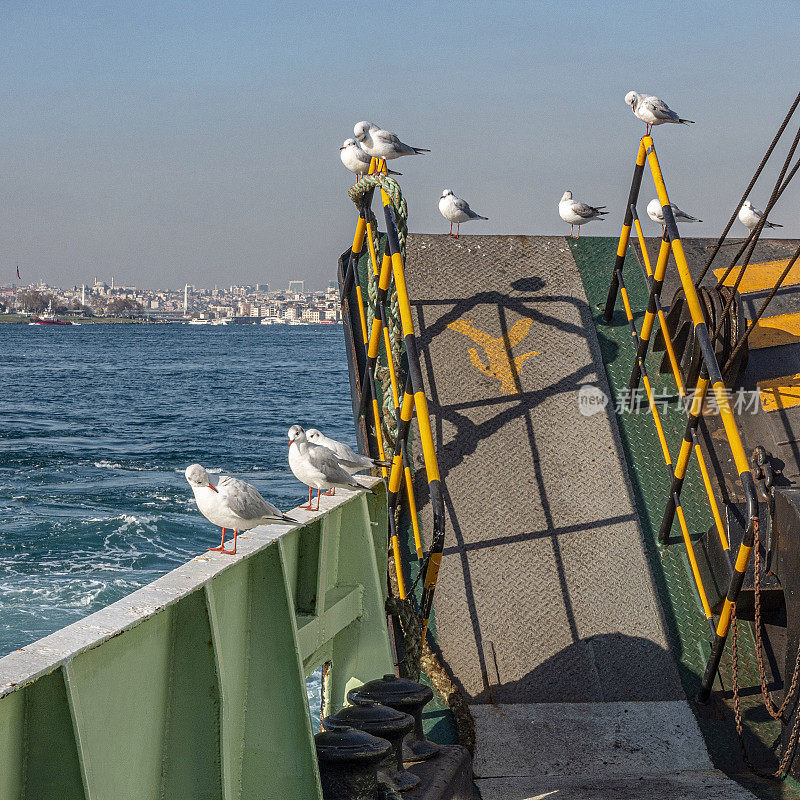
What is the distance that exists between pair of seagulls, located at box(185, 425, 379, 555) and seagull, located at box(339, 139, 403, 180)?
5613 mm

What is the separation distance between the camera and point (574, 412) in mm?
7008

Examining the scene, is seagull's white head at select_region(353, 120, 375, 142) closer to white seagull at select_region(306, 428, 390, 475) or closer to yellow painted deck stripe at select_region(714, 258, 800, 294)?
yellow painted deck stripe at select_region(714, 258, 800, 294)

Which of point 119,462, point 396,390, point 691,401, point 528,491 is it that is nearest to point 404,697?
point 396,390

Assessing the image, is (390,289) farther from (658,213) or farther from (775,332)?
(658,213)

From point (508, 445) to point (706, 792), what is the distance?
2880mm

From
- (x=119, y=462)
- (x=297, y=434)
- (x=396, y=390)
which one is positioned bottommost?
(x=119, y=462)

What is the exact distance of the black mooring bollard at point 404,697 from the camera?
12.5 ft

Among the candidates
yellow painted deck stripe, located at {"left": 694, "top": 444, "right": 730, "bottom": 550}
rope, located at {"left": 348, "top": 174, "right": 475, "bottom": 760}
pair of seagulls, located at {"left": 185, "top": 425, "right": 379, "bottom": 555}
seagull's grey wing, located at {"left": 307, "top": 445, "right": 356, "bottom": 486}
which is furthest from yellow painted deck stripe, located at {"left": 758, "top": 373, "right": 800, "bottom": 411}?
seagull's grey wing, located at {"left": 307, "top": 445, "right": 356, "bottom": 486}

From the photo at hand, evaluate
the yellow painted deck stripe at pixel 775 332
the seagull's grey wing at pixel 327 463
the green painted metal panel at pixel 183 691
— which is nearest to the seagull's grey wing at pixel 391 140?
the yellow painted deck stripe at pixel 775 332

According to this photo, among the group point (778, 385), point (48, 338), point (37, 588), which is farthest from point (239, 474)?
point (48, 338)

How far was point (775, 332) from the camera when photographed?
720cm

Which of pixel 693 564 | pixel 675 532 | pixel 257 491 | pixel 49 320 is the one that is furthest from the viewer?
pixel 49 320

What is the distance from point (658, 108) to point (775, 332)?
10.3 feet

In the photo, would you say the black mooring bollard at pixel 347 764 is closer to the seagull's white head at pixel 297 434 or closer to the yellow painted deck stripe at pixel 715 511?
the seagull's white head at pixel 297 434
